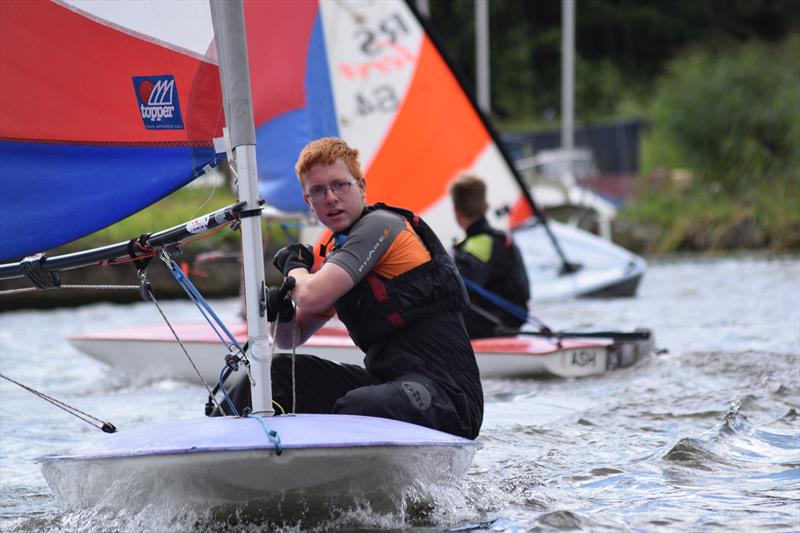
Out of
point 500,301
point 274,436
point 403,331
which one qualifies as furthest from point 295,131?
point 274,436

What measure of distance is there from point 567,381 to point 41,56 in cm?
312

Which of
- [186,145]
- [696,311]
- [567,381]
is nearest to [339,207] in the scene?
[186,145]

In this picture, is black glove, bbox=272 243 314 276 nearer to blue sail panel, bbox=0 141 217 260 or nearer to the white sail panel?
blue sail panel, bbox=0 141 217 260

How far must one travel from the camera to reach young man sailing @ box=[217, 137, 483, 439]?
9.89 feet

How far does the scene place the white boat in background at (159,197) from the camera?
2.70 m

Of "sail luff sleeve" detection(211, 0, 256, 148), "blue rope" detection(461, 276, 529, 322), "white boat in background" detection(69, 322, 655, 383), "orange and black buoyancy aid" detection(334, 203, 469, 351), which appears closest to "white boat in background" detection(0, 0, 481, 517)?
"sail luff sleeve" detection(211, 0, 256, 148)

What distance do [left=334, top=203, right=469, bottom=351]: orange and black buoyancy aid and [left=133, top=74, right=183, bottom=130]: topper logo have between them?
589mm

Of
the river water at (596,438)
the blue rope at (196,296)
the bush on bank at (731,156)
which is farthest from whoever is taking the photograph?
the bush on bank at (731,156)

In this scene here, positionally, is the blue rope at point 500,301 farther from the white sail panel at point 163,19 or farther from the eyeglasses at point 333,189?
the white sail panel at point 163,19

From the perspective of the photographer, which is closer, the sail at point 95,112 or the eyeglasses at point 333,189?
the eyeglasses at point 333,189

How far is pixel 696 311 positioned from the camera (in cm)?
854

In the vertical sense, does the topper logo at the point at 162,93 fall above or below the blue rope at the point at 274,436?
above

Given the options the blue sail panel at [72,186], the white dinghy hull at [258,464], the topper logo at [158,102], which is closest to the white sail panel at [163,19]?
the topper logo at [158,102]

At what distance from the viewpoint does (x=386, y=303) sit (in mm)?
3072
